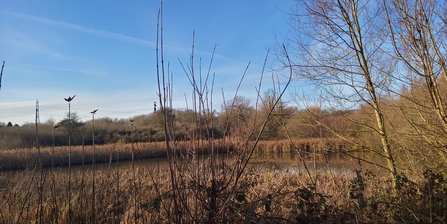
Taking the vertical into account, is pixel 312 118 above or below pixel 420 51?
below

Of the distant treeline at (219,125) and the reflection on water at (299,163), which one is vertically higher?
the distant treeline at (219,125)

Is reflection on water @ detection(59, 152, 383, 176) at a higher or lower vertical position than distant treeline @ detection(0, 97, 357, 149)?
lower

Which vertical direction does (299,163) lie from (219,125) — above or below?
below

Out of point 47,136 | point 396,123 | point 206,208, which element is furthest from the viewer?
point 47,136

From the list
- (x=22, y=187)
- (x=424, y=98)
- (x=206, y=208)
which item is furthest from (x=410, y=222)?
(x=22, y=187)

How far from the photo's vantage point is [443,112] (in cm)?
349

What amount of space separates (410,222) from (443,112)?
65.6 inches

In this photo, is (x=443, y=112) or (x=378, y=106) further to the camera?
(x=378, y=106)

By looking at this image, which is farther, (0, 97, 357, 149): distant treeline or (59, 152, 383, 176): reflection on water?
(59, 152, 383, 176): reflection on water

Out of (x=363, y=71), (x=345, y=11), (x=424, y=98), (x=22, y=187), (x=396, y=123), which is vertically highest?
(x=345, y=11)

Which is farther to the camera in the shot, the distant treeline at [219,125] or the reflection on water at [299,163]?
the reflection on water at [299,163]

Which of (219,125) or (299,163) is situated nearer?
(219,125)

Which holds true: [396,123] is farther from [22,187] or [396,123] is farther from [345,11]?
[22,187]

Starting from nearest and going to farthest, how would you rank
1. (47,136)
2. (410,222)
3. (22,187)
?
(410,222), (22,187), (47,136)
